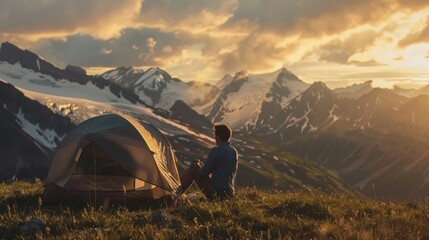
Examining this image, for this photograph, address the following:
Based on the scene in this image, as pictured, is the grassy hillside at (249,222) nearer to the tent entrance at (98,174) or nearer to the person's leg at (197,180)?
the person's leg at (197,180)

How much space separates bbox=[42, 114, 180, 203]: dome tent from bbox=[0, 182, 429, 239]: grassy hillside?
1.43m

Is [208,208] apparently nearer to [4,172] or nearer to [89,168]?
[89,168]

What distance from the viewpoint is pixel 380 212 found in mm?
12914

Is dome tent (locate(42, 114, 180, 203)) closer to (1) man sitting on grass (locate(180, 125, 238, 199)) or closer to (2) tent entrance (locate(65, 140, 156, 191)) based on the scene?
(2) tent entrance (locate(65, 140, 156, 191))

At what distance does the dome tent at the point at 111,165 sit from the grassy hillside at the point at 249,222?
4.69 feet

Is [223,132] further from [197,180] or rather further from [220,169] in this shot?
[197,180]

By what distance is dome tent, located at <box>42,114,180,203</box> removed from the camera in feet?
53.3

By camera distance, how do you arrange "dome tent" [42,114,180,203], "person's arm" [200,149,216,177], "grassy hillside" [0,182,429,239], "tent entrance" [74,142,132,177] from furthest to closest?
"tent entrance" [74,142,132,177]
"dome tent" [42,114,180,203]
"person's arm" [200,149,216,177]
"grassy hillside" [0,182,429,239]

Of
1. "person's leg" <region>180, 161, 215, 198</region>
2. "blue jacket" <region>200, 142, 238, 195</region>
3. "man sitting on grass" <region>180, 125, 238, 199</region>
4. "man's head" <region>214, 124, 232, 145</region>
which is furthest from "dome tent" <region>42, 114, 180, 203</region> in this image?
"man's head" <region>214, 124, 232, 145</region>

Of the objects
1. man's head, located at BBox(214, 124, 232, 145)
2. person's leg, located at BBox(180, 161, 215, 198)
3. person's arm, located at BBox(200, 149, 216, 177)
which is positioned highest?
man's head, located at BBox(214, 124, 232, 145)

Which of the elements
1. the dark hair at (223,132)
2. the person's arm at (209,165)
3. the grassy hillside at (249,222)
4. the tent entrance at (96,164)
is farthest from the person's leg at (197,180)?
the tent entrance at (96,164)

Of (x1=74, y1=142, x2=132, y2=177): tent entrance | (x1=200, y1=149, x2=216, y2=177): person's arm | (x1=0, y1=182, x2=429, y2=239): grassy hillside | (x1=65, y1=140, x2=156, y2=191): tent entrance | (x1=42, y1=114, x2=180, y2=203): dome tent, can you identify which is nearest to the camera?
(x1=0, y1=182, x2=429, y2=239): grassy hillside

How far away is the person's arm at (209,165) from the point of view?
15734mm

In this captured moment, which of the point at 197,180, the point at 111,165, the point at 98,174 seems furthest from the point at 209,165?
the point at 98,174
